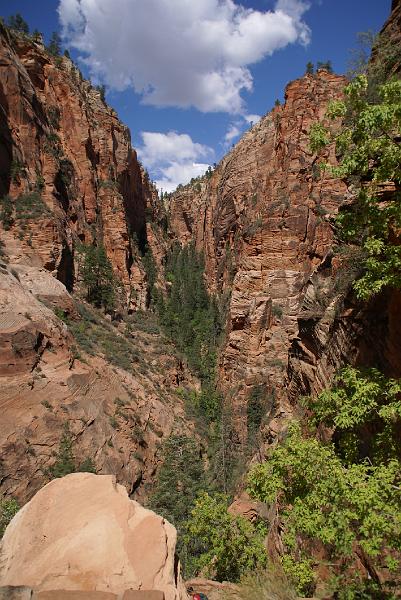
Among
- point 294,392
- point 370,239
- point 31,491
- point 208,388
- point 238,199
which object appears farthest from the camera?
point 238,199

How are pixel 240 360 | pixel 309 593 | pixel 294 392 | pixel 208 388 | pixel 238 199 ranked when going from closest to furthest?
pixel 309 593
pixel 294 392
pixel 240 360
pixel 208 388
pixel 238 199

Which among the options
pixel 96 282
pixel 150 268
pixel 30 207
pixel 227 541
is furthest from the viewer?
pixel 150 268

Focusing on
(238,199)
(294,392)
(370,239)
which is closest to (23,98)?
(238,199)

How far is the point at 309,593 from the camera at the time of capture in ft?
25.7

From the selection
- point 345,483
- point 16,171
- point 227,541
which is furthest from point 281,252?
point 345,483

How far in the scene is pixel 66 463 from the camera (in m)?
21.5

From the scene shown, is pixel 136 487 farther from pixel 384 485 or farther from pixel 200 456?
pixel 384 485

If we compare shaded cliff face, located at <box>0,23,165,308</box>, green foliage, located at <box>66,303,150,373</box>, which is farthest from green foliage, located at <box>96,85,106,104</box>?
green foliage, located at <box>66,303,150,373</box>

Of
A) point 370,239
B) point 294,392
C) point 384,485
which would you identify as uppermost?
point 370,239

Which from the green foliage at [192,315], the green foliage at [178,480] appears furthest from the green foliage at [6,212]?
the green foliage at [192,315]

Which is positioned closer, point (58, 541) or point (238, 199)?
point (58, 541)

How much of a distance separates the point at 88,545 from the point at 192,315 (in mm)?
62841

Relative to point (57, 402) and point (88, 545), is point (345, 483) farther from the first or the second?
point (57, 402)

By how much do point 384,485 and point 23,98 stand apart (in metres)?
50.6
